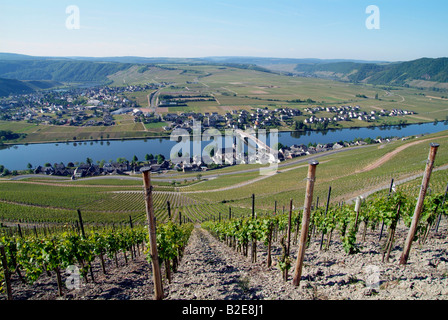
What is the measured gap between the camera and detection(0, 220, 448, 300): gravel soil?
5.05 metres

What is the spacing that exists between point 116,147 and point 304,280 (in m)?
83.4

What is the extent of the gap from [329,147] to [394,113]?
6984 centimetres

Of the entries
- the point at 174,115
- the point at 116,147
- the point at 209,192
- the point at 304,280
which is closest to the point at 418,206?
the point at 304,280

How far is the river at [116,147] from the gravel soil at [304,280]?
2608 inches

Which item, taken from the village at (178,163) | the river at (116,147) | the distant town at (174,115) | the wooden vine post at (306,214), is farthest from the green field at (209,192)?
the distant town at (174,115)

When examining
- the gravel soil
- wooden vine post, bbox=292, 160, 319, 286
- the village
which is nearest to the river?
the village

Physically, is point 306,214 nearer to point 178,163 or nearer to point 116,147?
point 178,163

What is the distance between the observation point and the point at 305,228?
536cm

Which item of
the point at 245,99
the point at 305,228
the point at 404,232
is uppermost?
the point at 245,99

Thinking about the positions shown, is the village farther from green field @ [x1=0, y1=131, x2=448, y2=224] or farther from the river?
green field @ [x1=0, y1=131, x2=448, y2=224]

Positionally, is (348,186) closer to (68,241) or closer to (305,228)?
(305,228)

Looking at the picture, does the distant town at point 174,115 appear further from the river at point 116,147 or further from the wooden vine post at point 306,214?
the wooden vine post at point 306,214

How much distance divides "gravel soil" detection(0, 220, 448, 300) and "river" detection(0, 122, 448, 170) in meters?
66.2
